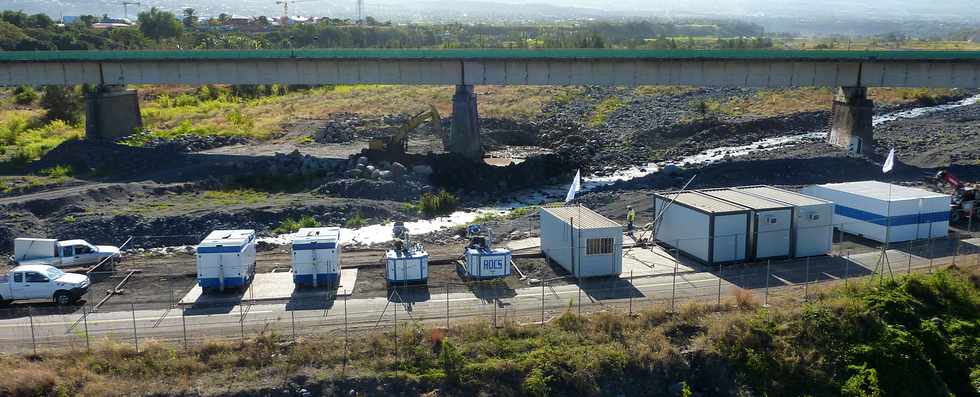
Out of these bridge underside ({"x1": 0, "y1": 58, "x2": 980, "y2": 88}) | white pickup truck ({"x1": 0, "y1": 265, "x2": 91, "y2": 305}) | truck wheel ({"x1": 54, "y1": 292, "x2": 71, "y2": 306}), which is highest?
bridge underside ({"x1": 0, "y1": 58, "x2": 980, "y2": 88})

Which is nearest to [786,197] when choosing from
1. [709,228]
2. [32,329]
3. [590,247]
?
[709,228]

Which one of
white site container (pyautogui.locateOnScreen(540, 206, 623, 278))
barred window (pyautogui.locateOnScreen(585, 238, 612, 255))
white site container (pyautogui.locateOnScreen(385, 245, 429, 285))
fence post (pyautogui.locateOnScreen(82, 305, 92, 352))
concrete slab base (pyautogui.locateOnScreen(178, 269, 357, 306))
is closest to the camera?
fence post (pyautogui.locateOnScreen(82, 305, 92, 352))

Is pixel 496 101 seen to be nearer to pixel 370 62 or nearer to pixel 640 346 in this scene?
pixel 370 62

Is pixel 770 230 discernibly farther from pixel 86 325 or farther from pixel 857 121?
pixel 857 121

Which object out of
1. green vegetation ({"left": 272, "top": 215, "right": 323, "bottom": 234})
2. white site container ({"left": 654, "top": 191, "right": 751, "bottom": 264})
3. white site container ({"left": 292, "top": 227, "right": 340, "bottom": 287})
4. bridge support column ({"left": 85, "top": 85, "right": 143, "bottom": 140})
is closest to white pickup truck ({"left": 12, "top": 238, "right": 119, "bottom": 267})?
white site container ({"left": 292, "top": 227, "right": 340, "bottom": 287})

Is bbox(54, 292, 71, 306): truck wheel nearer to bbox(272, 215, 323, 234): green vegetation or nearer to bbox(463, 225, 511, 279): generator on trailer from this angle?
bbox(272, 215, 323, 234): green vegetation

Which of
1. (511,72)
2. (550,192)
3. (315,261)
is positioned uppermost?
(511,72)
